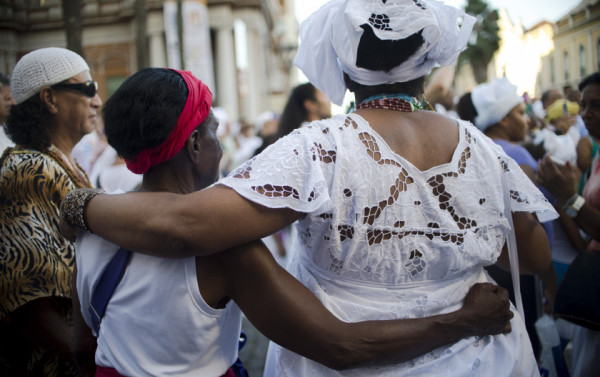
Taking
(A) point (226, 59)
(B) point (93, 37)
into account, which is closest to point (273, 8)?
(A) point (226, 59)

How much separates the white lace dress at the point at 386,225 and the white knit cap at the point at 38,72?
4.97ft

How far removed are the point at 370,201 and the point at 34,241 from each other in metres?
1.50

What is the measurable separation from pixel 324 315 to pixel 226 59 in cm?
2649

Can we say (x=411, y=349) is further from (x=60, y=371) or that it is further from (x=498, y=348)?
(x=60, y=371)

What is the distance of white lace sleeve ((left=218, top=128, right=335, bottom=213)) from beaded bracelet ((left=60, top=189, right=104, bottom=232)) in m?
0.46

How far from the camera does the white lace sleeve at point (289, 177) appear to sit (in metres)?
1.41

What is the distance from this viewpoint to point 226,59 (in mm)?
26703

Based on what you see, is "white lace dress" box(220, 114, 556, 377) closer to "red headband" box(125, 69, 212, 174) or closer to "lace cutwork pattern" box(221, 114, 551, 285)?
"lace cutwork pattern" box(221, 114, 551, 285)

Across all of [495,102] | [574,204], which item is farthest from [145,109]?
[495,102]

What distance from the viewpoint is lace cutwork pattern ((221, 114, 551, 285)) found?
1446 mm

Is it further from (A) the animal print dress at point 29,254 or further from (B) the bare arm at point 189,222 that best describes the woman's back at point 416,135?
(A) the animal print dress at point 29,254

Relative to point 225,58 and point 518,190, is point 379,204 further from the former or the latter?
point 225,58

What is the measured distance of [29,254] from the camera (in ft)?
7.06

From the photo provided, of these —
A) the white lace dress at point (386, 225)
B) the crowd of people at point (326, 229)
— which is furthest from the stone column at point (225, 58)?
the white lace dress at point (386, 225)
